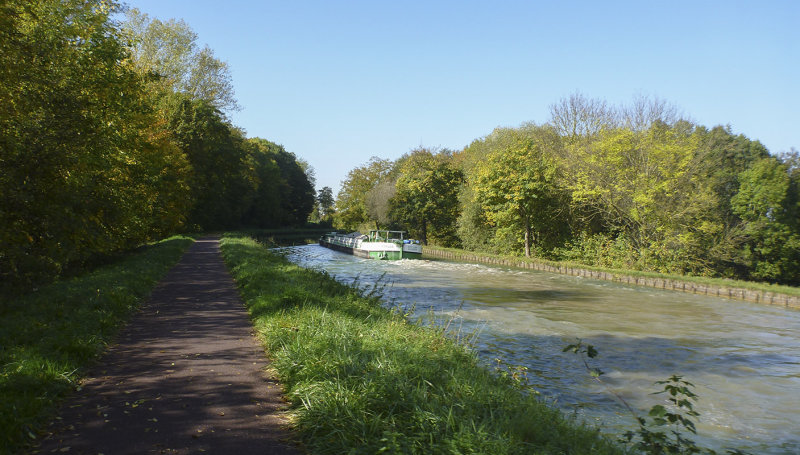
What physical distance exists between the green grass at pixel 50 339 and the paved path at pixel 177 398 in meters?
0.21

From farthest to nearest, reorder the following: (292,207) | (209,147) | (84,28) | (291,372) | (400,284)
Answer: (292,207), (209,147), (400,284), (84,28), (291,372)

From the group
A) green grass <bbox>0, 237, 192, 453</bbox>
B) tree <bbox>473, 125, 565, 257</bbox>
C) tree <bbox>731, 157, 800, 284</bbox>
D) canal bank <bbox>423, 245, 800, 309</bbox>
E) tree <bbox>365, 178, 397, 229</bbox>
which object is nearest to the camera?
green grass <bbox>0, 237, 192, 453</bbox>

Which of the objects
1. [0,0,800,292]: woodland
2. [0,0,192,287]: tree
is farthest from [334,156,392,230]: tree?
[0,0,192,287]: tree

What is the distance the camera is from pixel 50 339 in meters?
6.83

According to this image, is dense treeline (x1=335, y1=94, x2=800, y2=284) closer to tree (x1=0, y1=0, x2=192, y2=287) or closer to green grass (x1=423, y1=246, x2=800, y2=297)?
green grass (x1=423, y1=246, x2=800, y2=297)

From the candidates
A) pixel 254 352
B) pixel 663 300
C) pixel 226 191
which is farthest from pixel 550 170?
pixel 226 191

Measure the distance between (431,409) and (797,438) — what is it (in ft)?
19.4

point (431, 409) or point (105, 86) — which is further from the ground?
point (105, 86)

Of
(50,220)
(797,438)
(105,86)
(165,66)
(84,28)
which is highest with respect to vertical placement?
(165,66)

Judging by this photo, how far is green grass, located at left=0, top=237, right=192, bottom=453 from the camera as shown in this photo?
15.3 ft

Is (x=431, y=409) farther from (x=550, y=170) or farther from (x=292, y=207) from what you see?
(x=292, y=207)

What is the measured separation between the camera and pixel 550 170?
33125 mm

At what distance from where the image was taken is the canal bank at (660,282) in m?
19.3

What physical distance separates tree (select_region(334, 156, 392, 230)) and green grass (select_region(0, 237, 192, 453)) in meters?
56.7
